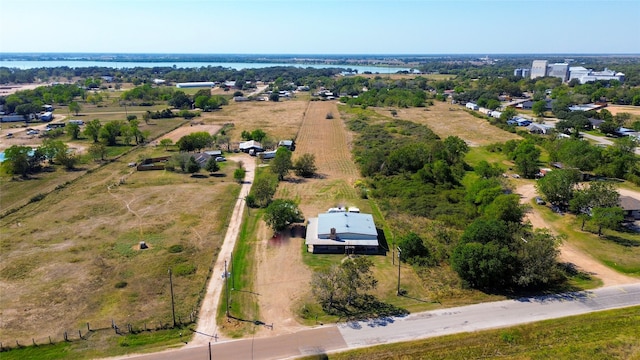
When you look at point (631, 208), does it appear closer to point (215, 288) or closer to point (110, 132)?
point (215, 288)

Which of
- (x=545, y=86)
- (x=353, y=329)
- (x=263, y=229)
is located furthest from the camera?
(x=545, y=86)

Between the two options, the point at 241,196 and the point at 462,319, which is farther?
the point at 241,196

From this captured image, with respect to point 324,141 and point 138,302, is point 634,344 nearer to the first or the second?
point 138,302

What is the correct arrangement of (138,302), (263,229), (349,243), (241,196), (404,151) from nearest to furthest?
1. (138,302)
2. (349,243)
3. (263,229)
4. (241,196)
5. (404,151)

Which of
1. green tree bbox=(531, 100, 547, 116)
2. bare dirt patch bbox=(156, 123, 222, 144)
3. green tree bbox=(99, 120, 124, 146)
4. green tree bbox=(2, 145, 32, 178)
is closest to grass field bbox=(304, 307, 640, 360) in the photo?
green tree bbox=(2, 145, 32, 178)

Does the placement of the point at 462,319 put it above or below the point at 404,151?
below

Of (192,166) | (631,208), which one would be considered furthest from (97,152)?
(631,208)

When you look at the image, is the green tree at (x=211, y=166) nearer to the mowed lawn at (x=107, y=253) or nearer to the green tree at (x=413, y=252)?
the mowed lawn at (x=107, y=253)

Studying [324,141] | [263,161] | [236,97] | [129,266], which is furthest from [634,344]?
[236,97]
